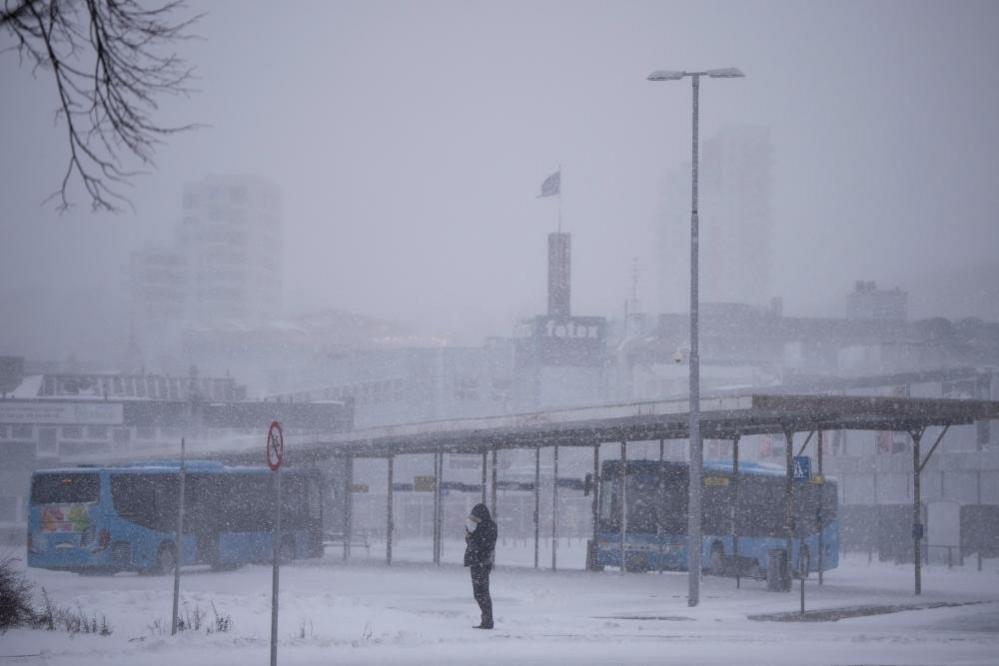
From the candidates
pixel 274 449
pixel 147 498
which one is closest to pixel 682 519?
pixel 147 498

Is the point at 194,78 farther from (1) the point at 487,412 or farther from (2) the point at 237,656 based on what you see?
(1) the point at 487,412

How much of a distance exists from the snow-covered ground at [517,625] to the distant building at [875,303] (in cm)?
8097

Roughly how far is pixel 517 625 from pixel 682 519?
691 inches

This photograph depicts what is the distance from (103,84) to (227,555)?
28822mm

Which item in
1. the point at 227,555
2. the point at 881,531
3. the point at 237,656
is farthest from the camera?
the point at 881,531

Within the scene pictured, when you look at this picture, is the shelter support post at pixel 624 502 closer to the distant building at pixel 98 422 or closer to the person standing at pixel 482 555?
the person standing at pixel 482 555

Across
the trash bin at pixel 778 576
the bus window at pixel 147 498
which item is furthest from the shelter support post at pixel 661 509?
the bus window at pixel 147 498

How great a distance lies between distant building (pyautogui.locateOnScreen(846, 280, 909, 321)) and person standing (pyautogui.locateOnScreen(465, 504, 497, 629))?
96735 mm

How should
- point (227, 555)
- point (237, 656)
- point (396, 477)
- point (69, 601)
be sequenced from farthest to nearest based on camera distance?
point (396, 477), point (227, 555), point (69, 601), point (237, 656)

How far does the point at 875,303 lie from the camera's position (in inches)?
4370

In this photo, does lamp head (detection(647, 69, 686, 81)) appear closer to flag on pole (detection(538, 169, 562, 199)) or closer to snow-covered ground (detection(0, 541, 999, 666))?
snow-covered ground (detection(0, 541, 999, 666))

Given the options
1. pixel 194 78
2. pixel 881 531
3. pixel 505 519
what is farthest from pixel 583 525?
pixel 194 78

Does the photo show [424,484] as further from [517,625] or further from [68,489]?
[517,625]

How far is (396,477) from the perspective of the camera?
255 feet
